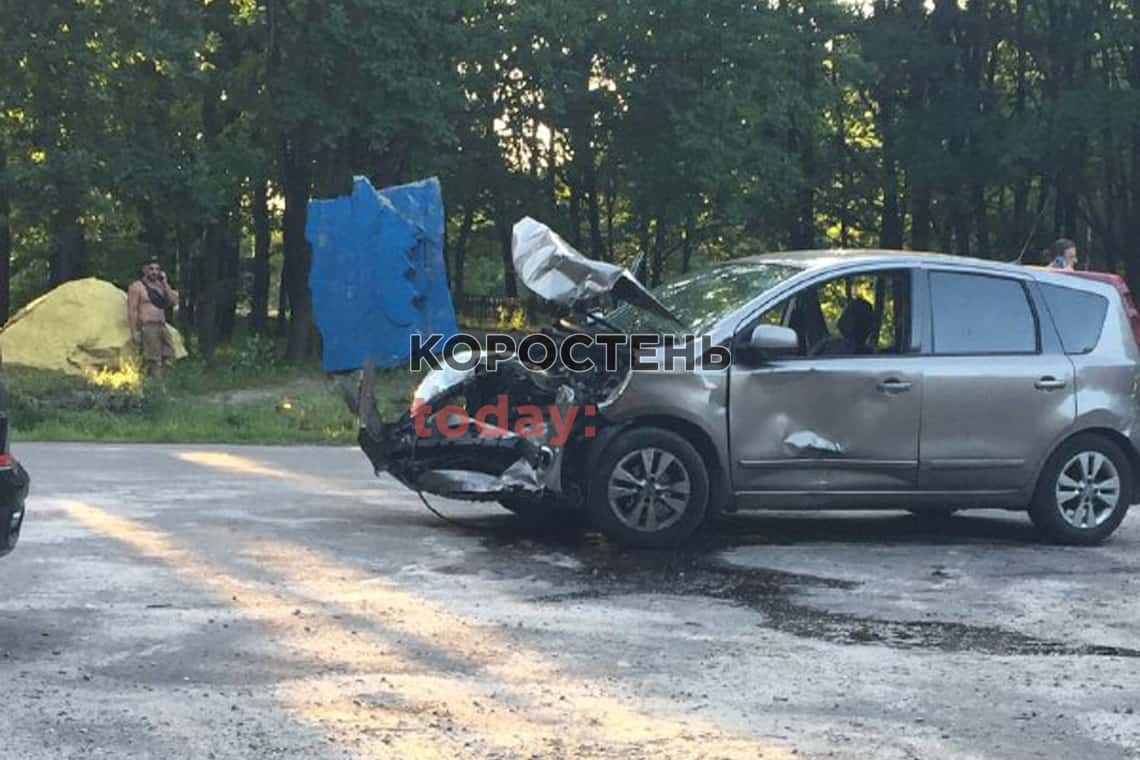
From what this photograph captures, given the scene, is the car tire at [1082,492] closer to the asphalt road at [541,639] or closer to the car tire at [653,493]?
the asphalt road at [541,639]

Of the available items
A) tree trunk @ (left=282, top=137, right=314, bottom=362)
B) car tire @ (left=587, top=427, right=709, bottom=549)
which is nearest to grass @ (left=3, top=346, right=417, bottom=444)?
car tire @ (left=587, top=427, right=709, bottom=549)

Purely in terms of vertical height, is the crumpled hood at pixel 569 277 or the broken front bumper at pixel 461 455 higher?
the crumpled hood at pixel 569 277

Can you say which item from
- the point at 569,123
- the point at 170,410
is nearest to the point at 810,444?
the point at 170,410

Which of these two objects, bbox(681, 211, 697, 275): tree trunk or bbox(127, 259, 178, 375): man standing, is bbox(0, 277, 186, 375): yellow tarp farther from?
bbox(681, 211, 697, 275): tree trunk

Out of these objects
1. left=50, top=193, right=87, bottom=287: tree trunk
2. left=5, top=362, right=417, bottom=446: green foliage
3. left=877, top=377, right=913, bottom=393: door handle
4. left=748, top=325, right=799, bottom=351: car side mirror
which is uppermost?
left=50, top=193, right=87, bottom=287: tree trunk

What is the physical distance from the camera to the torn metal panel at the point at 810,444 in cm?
845

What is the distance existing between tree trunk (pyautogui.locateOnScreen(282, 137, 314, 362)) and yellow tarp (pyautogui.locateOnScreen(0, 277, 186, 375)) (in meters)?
5.64

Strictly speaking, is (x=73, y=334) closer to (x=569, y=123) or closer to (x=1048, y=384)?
(x=569, y=123)

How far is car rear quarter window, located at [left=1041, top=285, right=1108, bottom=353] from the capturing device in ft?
29.9

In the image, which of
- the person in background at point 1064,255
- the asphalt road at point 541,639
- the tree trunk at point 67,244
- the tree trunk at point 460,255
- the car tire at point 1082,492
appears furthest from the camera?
the tree trunk at point 460,255

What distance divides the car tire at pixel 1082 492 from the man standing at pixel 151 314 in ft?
43.1

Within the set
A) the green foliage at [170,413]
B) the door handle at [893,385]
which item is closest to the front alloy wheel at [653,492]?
the door handle at [893,385]

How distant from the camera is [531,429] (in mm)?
8594

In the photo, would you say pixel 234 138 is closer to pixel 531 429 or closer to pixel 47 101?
pixel 47 101
